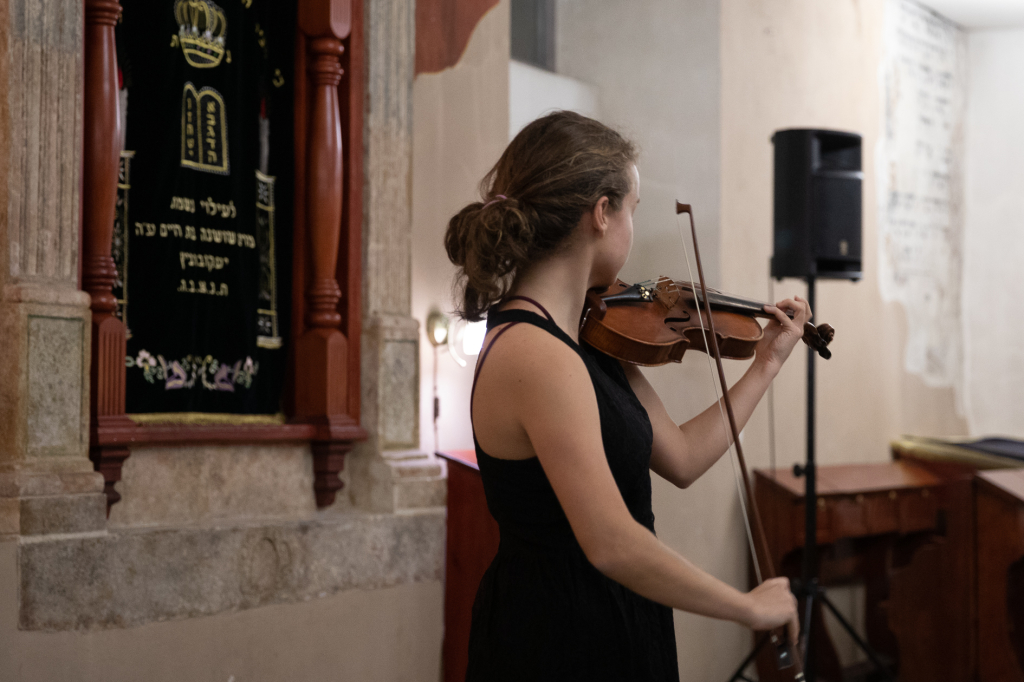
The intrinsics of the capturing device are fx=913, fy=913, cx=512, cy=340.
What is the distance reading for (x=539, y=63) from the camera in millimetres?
4480

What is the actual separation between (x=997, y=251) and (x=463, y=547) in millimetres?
4231

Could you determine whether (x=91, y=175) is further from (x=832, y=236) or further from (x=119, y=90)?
(x=832, y=236)

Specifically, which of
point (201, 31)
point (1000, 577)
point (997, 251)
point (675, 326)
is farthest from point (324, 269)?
point (997, 251)

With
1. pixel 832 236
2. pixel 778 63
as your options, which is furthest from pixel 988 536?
pixel 778 63

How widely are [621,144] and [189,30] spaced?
201cm

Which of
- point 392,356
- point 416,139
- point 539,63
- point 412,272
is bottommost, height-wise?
point 392,356

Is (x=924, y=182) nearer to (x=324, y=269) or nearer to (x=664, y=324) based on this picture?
(x=324, y=269)

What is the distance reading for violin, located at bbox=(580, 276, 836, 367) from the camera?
1.53 m

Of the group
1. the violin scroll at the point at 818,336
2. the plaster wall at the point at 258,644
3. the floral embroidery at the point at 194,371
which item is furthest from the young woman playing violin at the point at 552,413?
the floral embroidery at the point at 194,371

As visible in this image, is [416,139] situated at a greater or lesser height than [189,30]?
lesser

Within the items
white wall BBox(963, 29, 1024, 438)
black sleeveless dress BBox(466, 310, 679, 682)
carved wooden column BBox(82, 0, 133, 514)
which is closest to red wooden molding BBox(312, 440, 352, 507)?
carved wooden column BBox(82, 0, 133, 514)

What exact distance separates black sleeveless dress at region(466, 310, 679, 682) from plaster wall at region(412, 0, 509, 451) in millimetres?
1988

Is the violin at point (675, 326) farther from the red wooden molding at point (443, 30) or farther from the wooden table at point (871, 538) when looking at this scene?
the wooden table at point (871, 538)

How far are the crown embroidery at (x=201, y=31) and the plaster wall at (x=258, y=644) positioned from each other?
1584 mm
